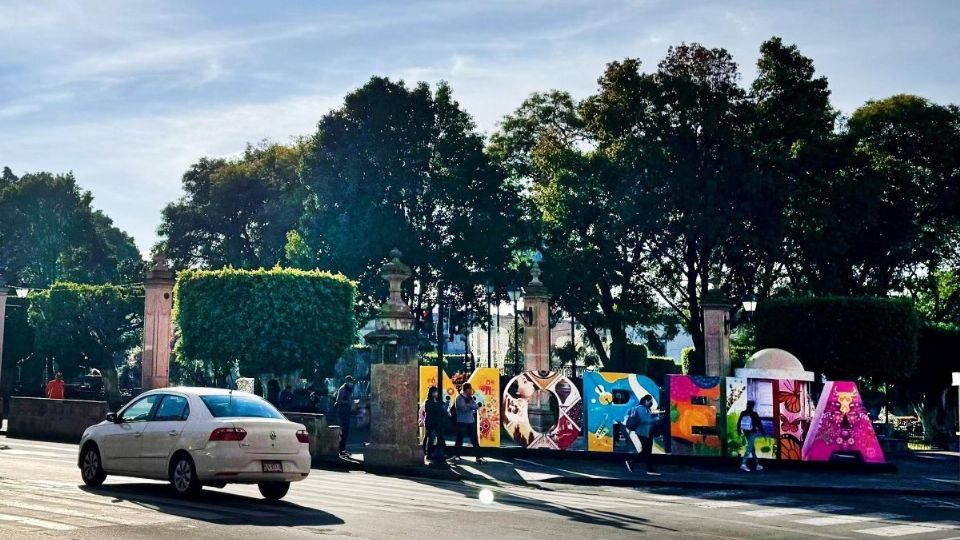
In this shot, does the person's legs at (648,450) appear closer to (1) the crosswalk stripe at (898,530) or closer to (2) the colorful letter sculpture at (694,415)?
(2) the colorful letter sculpture at (694,415)

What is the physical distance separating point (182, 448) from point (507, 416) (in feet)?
51.7

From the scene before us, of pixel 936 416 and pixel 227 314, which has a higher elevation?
pixel 227 314

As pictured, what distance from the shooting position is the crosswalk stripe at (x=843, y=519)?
15.5 meters

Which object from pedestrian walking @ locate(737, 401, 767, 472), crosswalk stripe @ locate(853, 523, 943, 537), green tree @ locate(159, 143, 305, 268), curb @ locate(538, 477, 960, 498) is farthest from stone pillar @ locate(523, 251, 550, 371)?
green tree @ locate(159, 143, 305, 268)

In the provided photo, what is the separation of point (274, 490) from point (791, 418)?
53.7 ft

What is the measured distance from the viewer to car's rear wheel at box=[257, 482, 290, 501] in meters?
14.9

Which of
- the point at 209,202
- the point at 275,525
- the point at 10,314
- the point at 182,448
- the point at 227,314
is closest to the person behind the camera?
the point at 275,525

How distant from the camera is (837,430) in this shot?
2756 cm

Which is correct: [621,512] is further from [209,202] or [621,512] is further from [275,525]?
[209,202]

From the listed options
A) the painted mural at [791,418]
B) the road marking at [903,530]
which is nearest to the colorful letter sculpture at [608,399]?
the painted mural at [791,418]

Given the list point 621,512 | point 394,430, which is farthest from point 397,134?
point 621,512

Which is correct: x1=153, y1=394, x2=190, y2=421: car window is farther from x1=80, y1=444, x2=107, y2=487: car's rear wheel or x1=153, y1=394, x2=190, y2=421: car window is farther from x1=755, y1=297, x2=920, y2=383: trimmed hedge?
x1=755, y1=297, x2=920, y2=383: trimmed hedge

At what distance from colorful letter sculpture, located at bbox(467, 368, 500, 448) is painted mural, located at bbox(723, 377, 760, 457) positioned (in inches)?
230

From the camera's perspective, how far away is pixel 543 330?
40.1 meters
